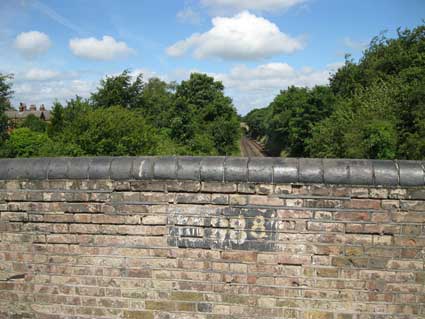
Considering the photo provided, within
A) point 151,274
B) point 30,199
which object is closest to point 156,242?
point 151,274

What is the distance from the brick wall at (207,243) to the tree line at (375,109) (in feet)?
42.6

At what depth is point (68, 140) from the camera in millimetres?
18984

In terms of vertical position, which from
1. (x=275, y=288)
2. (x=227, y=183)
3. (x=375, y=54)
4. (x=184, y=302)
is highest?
(x=375, y=54)

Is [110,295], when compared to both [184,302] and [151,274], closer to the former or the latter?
[151,274]

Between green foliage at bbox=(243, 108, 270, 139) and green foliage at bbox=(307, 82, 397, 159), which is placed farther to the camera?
green foliage at bbox=(243, 108, 270, 139)

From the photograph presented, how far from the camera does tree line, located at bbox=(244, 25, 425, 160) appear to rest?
1488 centimetres

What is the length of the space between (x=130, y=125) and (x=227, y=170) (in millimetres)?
17257

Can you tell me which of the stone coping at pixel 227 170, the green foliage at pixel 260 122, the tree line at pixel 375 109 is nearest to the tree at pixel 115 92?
the tree line at pixel 375 109

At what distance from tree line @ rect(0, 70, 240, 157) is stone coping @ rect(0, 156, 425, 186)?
607 inches

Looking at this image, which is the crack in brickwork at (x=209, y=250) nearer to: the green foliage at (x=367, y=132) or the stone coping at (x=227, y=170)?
the stone coping at (x=227, y=170)

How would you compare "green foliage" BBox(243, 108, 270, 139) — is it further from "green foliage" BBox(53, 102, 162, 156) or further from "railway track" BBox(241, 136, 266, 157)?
"green foliage" BBox(53, 102, 162, 156)

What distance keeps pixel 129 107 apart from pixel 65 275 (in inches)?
1125

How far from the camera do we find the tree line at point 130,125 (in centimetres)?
1834

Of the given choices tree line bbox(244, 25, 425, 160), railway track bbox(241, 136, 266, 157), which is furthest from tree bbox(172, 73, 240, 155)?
railway track bbox(241, 136, 266, 157)
